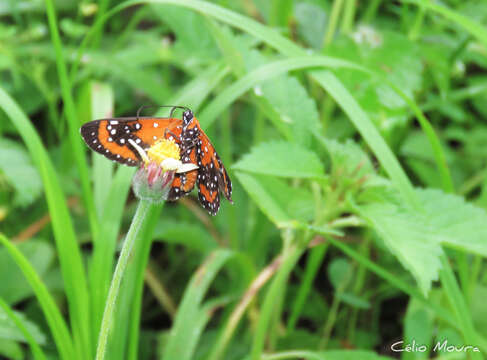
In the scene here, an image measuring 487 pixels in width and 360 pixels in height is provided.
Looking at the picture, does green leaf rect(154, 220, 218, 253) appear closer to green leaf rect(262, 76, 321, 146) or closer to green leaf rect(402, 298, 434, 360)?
green leaf rect(262, 76, 321, 146)

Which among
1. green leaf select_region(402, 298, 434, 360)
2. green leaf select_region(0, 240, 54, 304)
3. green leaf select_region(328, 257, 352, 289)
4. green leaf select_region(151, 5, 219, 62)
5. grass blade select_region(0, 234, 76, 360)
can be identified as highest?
green leaf select_region(151, 5, 219, 62)

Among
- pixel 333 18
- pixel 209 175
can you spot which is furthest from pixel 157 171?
pixel 333 18

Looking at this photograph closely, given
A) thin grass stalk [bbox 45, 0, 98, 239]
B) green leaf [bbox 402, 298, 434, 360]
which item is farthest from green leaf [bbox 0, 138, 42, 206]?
green leaf [bbox 402, 298, 434, 360]

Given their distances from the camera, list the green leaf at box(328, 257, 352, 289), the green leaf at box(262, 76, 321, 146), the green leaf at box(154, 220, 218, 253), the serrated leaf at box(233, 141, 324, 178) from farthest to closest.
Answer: the green leaf at box(328, 257, 352, 289), the green leaf at box(154, 220, 218, 253), the green leaf at box(262, 76, 321, 146), the serrated leaf at box(233, 141, 324, 178)

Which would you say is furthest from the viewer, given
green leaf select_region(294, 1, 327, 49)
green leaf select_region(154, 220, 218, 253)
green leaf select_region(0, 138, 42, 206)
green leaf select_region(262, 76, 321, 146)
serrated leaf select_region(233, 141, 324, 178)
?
green leaf select_region(294, 1, 327, 49)

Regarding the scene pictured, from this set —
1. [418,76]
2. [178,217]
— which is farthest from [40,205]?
[418,76]

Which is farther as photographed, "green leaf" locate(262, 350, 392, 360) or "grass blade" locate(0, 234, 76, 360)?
"green leaf" locate(262, 350, 392, 360)

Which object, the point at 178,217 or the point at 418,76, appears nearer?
the point at 418,76

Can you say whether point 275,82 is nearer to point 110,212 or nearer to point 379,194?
point 379,194
